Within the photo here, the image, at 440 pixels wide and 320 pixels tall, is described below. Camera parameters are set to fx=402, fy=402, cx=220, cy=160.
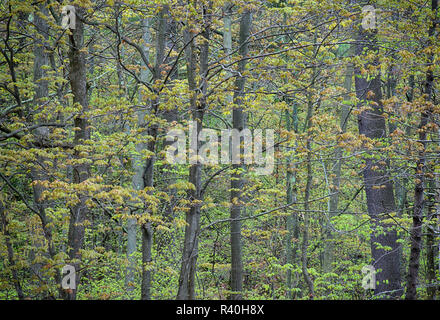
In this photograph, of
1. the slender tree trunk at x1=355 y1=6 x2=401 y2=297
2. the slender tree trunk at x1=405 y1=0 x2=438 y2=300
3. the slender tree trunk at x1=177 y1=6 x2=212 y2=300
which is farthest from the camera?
the slender tree trunk at x1=355 y1=6 x2=401 y2=297

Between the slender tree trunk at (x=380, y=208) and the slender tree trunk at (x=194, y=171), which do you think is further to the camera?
the slender tree trunk at (x=380, y=208)

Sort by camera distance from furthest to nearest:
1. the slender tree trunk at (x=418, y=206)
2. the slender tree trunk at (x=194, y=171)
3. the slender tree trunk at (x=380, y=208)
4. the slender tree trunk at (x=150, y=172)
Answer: the slender tree trunk at (x=380, y=208)
the slender tree trunk at (x=194, y=171)
the slender tree trunk at (x=150, y=172)
the slender tree trunk at (x=418, y=206)

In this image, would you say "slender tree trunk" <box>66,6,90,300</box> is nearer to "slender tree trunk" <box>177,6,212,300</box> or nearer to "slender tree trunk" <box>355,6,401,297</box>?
"slender tree trunk" <box>177,6,212,300</box>

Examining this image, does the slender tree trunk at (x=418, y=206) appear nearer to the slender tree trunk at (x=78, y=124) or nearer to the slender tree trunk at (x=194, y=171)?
the slender tree trunk at (x=194, y=171)

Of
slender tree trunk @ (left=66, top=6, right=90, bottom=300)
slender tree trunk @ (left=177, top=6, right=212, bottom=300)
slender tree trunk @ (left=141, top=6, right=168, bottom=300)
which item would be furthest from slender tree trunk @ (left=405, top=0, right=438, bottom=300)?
slender tree trunk @ (left=66, top=6, right=90, bottom=300)

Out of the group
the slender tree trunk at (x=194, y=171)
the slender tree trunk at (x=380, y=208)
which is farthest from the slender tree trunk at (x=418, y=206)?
the slender tree trunk at (x=194, y=171)

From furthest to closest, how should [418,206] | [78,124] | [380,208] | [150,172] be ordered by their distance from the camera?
[380,208]
[150,172]
[78,124]
[418,206]

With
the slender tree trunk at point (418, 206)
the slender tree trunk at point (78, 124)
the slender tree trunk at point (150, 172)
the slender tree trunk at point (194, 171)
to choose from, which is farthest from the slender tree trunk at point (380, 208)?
the slender tree trunk at point (78, 124)

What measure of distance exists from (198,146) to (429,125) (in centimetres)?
399

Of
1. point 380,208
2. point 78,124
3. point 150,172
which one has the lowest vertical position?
point 380,208

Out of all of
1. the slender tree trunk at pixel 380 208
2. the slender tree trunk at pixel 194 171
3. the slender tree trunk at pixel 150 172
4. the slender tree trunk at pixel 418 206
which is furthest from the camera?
the slender tree trunk at pixel 380 208

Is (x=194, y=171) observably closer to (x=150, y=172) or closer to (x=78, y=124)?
(x=150, y=172)

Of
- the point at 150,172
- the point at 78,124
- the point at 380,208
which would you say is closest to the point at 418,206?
the point at 380,208
